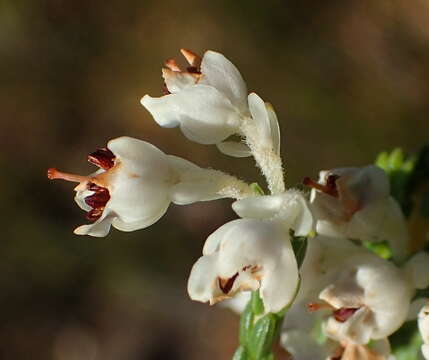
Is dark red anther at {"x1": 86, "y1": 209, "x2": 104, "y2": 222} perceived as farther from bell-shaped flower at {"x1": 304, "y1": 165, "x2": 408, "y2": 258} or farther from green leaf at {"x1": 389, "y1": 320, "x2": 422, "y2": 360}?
green leaf at {"x1": 389, "y1": 320, "x2": 422, "y2": 360}

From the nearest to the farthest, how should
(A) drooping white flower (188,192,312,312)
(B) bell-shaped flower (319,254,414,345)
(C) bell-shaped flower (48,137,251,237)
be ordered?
(A) drooping white flower (188,192,312,312) < (C) bell-shaped flower (48,137,251,237) < (B) bell-shaped flower (319,254,414,345)

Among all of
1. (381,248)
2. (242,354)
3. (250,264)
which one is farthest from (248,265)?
(381,248)

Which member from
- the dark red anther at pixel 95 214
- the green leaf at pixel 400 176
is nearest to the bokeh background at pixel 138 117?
the green leaf at pixel 400 176

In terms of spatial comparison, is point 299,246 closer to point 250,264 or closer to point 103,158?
point 250,264

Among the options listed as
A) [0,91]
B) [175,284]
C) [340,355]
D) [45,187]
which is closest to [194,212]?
[175,284]

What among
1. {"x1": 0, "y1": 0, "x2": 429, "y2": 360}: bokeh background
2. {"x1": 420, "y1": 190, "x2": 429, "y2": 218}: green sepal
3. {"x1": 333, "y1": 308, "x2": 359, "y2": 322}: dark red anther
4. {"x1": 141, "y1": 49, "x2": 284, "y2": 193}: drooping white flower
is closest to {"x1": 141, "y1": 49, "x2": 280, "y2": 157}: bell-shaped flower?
{"x1": 141, "y1": 49, "x2": 284, "y2": 193}: drooping white flower

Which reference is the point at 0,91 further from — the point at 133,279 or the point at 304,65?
the point at 304,65

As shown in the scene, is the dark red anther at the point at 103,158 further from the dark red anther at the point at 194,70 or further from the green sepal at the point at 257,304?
the green sepal at the point at 257,304
